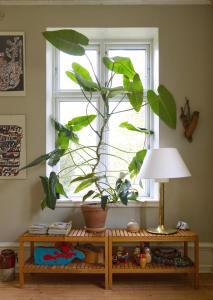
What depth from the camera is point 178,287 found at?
113 inches

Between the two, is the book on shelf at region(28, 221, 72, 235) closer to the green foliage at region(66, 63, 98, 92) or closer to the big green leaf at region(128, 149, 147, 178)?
the big green leaf at region(128, 149, 147, 178)

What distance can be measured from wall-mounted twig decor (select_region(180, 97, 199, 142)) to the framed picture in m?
1.54

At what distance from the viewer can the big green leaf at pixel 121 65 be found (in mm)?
3012

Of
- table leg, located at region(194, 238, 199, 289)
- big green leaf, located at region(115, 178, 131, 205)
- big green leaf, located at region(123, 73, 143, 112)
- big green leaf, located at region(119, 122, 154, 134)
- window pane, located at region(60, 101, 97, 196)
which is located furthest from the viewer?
window pane, located at region(60, 101, 97, 196)

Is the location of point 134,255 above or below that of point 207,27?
below

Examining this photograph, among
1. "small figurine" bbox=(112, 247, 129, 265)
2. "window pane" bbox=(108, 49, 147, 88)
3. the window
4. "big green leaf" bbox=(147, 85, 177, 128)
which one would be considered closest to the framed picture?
the window

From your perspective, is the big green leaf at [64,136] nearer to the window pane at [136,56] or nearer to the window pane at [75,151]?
the window pane at [75,151]

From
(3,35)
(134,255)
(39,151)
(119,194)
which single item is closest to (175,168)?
(119,194)

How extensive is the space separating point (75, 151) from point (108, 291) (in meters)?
1.36

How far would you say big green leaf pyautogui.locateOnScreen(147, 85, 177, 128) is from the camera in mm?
3047

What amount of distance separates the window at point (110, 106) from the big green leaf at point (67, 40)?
0.60 metres

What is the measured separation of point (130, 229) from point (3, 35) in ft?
7.11

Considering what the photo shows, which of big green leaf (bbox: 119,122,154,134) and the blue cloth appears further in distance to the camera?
big green leaf (bbox: 119,122,154,134)

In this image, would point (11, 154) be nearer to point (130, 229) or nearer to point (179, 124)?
point (130, 229)
